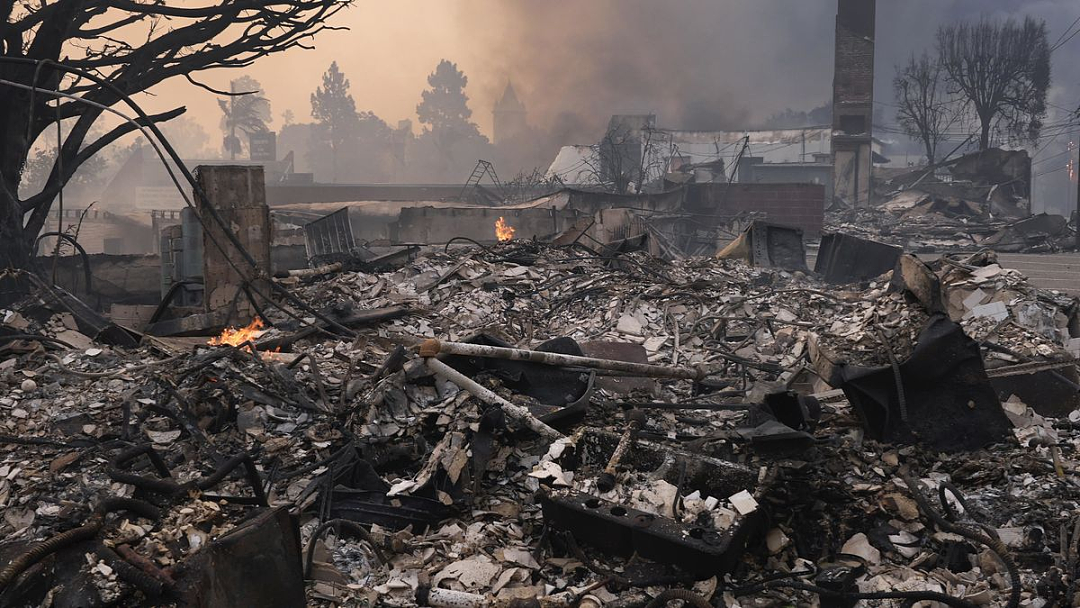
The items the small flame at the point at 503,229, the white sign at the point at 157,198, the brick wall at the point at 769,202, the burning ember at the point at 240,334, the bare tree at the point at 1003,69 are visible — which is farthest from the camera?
the white sign at the point at 157,198

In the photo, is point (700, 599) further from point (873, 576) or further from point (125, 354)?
point (125, 354)

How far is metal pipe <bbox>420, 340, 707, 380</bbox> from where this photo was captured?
492cm

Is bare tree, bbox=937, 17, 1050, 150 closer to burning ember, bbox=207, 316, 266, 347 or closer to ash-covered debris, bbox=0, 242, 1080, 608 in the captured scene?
ash-covered debris, bbox=0, 242, 1080, 608

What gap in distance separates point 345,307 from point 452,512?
5108 millimetres

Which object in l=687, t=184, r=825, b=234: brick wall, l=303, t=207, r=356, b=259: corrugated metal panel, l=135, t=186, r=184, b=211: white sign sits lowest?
l=303, t=207, r=356, b=259: corrugated metal panel

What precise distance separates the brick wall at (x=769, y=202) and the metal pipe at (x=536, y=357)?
20.3 m

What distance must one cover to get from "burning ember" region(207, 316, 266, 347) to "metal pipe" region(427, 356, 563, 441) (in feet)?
12.5

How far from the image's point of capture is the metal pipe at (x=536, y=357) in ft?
16.1

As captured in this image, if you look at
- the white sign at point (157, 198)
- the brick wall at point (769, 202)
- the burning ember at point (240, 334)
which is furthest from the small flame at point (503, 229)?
the white sign at point (157, 198)

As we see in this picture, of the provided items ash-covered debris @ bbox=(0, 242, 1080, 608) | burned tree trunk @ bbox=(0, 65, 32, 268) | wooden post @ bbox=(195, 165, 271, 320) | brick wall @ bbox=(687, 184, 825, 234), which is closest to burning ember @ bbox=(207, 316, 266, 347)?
wooden post @ bbox=(195, 165, 271, 320)

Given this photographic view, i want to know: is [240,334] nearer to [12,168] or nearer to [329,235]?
[12,168]

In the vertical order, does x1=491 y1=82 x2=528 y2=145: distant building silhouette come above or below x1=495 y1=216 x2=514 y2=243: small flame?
above

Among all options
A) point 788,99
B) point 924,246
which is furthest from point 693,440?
point 788,99

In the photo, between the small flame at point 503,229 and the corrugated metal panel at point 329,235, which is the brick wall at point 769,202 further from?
the corrugated metal panel at point 329,235
